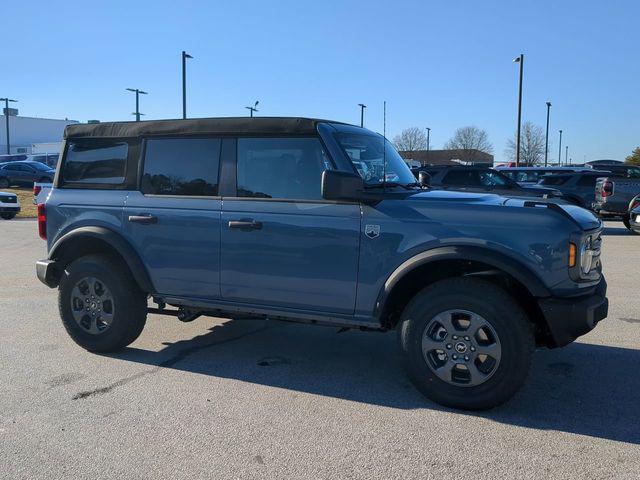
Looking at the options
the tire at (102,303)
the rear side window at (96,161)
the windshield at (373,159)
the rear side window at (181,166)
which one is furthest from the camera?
the rear side window at (96,161)

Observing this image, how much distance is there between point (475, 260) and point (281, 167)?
1678mm

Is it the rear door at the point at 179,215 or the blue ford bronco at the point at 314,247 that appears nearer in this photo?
the blue ford bronco at the point at 314,247

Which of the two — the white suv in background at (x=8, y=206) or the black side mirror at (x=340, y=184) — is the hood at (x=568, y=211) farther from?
the white suv in background at (x=8, y=206)

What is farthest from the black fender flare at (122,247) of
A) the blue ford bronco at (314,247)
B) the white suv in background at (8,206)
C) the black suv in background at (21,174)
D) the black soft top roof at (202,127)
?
the black suv in background at (21,174)

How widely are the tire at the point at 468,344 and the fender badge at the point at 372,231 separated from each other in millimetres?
521

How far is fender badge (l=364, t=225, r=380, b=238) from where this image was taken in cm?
410

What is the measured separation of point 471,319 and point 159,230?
2.61 metres

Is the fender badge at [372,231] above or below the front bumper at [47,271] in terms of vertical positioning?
above

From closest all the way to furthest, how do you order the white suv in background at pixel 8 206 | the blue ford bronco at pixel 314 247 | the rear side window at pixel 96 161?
the blue ford bronco at pixel 314 247 → the rear side window at pixel 96 161 → the white suv in background at pixel 8 206

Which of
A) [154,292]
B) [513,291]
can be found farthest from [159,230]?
[513,291]

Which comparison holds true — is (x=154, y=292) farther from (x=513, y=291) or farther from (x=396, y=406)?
(x=513, y=291)

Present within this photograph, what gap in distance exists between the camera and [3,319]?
643 centimetres

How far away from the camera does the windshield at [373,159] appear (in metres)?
4.52

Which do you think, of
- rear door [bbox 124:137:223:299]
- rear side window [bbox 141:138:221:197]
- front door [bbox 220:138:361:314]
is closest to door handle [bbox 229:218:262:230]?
front door [bbox 220:138:361:314]
